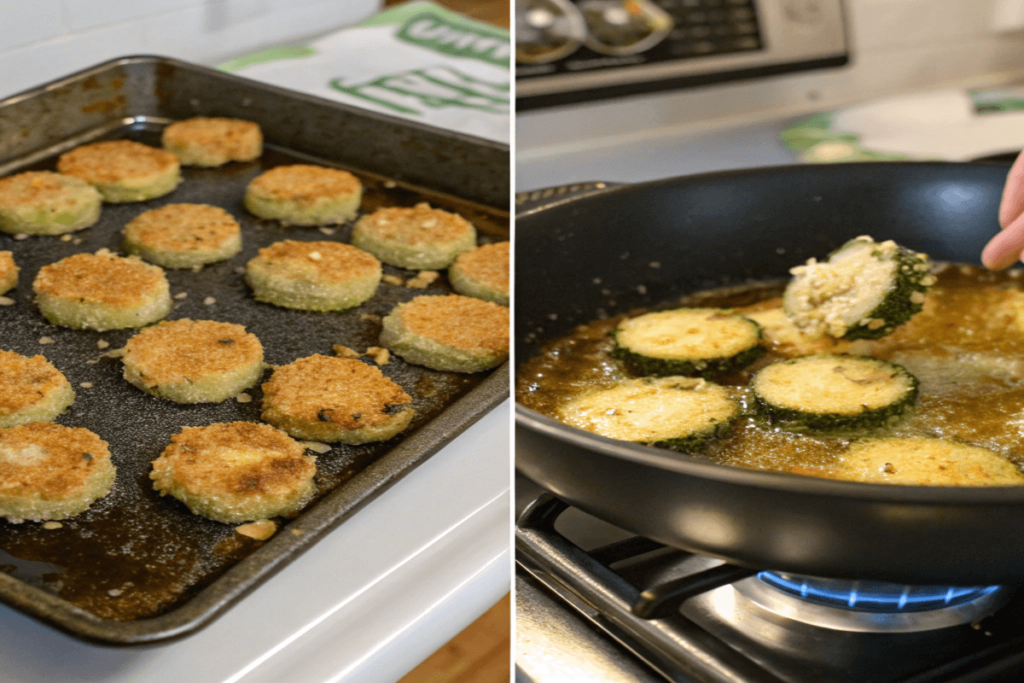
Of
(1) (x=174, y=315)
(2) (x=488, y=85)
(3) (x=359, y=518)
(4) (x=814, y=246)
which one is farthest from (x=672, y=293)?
(2) (x=488, y=85)

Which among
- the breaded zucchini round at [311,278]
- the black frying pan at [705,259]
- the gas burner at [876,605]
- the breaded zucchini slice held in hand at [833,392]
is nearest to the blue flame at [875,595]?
the gas burner at [876,605]

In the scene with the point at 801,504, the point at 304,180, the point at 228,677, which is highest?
the point at 801,504

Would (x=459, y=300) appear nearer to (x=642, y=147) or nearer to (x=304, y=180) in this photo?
(x=304, y=180)

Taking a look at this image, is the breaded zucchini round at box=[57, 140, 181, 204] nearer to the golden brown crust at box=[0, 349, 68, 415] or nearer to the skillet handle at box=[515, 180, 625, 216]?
the golden brown crust at box=[0, 349, 68, 415]

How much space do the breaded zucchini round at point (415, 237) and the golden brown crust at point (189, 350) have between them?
25 centimetres

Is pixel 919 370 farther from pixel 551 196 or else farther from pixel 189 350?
pixel 189 350

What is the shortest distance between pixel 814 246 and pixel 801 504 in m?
0.69

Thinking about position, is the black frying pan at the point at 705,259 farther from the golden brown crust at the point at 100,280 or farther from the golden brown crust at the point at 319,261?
the golden brown crust at the point at 100,280

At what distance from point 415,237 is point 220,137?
43 centimetres

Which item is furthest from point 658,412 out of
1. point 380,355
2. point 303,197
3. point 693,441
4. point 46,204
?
point 46,204

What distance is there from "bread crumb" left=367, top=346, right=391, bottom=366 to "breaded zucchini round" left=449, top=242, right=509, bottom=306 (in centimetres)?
17

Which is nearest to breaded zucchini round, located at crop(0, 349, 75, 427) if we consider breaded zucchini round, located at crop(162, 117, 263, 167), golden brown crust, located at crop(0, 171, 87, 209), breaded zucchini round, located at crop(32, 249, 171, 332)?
breaded zucchini round, located at crop(32, 249, 171, 332)

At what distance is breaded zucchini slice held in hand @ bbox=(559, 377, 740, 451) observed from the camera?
825 millimetres

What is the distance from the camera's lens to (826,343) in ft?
3.40
